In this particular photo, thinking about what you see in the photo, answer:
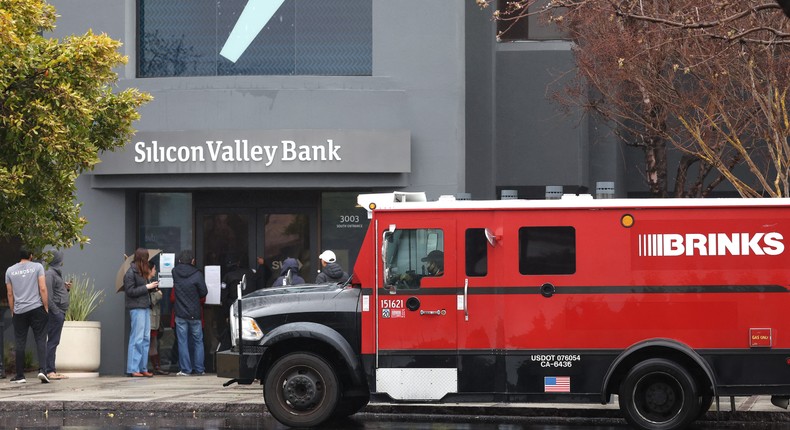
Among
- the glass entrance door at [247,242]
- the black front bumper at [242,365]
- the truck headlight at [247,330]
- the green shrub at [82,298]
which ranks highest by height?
the glass entrance door at [247,242]

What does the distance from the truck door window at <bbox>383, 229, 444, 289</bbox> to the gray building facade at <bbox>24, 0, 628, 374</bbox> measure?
5890mm

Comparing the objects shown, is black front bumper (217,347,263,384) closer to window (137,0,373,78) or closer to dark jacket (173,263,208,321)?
dark jacket (173,263,208,321)

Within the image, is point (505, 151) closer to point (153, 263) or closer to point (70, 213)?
point (153, 263)

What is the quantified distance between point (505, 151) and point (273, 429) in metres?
9.94

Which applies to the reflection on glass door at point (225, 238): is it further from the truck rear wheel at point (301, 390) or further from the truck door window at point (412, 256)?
the truck door window at point (412, 256)

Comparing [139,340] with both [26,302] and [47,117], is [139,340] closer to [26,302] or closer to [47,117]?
[26,302]

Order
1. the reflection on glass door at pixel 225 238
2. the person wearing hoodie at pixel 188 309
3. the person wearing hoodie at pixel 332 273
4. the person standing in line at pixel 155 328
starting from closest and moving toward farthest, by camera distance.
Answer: the person wearing hoodie at pixel 332 273 < the person wearing hoodie at pixel 188 309 < the person standing in line at pixel 155 328 < the reflection on glass door at pixel 225 238

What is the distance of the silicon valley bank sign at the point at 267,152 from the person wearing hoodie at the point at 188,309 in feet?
4.76

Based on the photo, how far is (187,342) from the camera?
18891 millimetres

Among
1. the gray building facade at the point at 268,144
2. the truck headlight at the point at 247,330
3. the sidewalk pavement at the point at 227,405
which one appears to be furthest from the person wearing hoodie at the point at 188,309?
the truck headlight at the point at 247,330

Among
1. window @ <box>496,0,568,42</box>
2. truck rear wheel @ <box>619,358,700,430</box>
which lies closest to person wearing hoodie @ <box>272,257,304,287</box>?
window @ <box>496,0,568,42</box>

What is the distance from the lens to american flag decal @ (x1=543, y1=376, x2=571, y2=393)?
12.1 metres

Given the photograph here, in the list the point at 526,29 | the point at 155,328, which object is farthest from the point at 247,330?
the point at 526,29

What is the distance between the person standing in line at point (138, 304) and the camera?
1830cm
